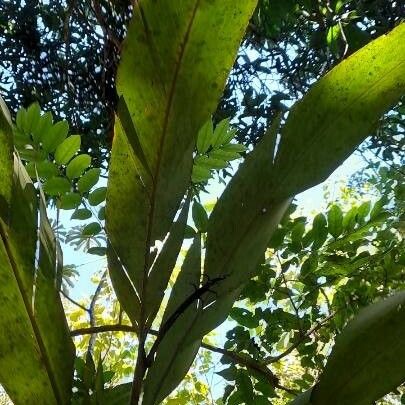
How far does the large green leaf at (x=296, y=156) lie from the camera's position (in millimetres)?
508

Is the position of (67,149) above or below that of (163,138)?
above

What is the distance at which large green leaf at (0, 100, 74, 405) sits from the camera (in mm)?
497

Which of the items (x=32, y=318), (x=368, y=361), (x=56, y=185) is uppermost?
(x=56, y=185)

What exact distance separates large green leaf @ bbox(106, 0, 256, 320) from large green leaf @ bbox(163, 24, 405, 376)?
2.4 inches

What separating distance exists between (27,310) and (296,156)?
0.90ft

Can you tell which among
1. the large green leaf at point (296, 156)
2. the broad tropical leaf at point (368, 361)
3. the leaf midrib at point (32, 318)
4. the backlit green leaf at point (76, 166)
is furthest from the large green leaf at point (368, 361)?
the backlit green leaf at point (76, 166)

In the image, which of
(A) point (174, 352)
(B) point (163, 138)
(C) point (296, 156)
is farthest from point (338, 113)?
(A) point (174, 352)

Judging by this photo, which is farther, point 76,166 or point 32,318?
point 76,166

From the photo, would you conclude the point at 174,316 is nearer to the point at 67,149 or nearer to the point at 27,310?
the point at 27,310

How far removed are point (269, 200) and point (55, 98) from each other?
3064 millimetres

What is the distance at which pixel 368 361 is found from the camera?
51 centimetres

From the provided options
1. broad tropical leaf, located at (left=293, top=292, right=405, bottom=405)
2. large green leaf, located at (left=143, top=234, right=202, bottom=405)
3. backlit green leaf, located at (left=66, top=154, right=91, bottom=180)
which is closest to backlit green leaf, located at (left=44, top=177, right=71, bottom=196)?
backlit green leaf, located at (left=66, top=154, right=91, bottom=180)

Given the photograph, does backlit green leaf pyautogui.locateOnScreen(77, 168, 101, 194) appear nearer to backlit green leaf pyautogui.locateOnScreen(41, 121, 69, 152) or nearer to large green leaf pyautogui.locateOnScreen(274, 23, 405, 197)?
backlit green leaf pyautogui.locateOnScreen(41, 121, 69, 152)

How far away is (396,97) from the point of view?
0.51m
